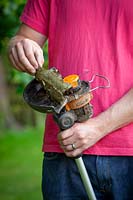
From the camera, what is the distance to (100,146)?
9.75 feet

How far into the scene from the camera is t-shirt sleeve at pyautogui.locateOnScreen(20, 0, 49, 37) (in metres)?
3.19

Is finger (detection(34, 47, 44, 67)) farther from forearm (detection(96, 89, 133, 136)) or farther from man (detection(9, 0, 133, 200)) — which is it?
forearm (detection(96, 89, 133, 136))

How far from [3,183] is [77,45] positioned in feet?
17.6

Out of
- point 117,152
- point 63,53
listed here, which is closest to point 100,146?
point 117,152

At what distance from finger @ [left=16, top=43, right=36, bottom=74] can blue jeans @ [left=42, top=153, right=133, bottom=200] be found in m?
0.45

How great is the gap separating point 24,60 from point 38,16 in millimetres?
350

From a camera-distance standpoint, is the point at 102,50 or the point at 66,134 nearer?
the point at 66,134

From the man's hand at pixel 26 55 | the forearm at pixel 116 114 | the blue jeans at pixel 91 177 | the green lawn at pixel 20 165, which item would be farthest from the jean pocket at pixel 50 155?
the green lawn at pixel 20 165

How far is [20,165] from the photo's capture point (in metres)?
9.23

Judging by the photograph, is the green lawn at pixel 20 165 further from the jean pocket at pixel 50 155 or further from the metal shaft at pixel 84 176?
the metal shaft at pixel 84 176

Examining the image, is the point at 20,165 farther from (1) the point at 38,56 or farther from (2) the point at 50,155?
(1) the point at 38,56

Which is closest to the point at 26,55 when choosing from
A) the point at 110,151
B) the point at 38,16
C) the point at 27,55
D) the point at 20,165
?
the point at 27,55

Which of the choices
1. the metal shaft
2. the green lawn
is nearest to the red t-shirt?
the metal shaft

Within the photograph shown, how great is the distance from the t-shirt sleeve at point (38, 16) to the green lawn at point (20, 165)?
421 cm
